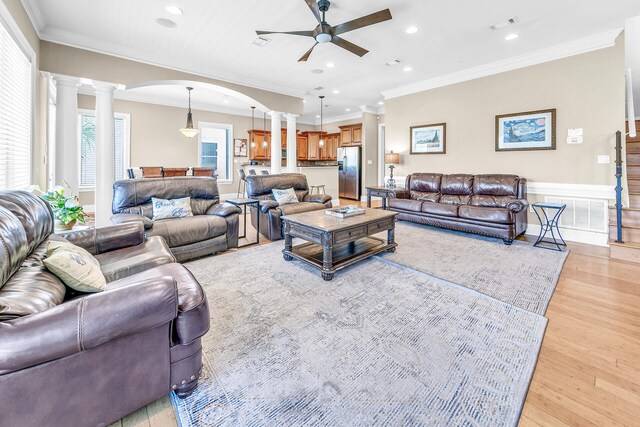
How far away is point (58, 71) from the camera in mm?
3865

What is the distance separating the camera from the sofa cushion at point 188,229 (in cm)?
326

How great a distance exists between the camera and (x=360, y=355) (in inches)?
70.1

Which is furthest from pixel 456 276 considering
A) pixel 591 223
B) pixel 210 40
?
pixel 210 40

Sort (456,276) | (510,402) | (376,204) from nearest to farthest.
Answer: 1. (510,402)
2. (456,276)
3. (376,204)

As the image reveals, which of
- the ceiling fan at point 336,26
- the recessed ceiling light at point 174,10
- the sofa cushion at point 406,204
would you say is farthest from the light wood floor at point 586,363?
the recessed ceiling light at point 174,10

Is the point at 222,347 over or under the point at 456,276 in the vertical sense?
under

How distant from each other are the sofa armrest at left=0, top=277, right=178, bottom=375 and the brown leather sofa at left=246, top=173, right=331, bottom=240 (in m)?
3.14

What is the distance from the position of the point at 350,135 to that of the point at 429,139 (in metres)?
3.50

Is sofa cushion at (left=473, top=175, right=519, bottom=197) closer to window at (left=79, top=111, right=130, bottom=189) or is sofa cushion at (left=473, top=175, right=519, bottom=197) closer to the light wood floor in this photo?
the light wood floor

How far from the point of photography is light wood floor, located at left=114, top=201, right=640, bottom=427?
4.49 ft

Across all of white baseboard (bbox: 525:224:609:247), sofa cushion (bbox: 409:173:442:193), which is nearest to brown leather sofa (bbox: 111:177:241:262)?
sofa cushion (bbox: 409:173:442:193)

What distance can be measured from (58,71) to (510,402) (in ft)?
19.1

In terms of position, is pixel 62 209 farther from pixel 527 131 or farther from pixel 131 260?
pixel 527 131

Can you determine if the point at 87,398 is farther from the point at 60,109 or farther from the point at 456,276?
the point at 60,109
